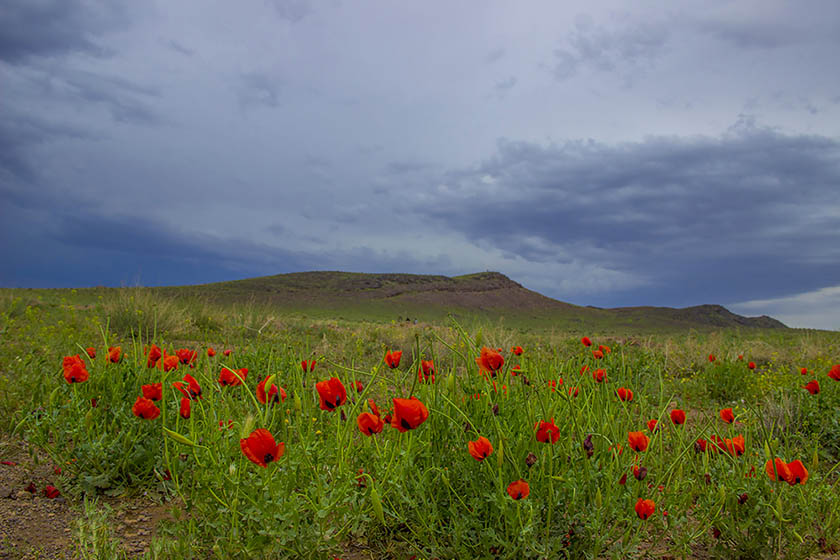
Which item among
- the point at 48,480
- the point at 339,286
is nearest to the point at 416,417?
the point at 48,480

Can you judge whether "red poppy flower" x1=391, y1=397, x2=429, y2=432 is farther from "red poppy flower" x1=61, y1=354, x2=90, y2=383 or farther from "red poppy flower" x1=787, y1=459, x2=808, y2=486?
"red poppy flower" x1=61, y1=354, x2=90, y2=383

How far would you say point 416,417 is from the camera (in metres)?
1.93

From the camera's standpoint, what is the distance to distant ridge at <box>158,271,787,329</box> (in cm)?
4091

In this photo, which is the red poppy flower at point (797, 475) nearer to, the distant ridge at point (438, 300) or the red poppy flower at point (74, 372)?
the red poppy flower at point (74, 372)

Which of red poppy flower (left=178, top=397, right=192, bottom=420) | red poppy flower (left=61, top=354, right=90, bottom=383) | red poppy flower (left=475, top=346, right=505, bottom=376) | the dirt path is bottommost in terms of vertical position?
the dirt path

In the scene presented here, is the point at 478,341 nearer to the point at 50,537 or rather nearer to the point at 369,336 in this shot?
the point at 50,537

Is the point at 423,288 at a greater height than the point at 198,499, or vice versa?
the point at 423,288

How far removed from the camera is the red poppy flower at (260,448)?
1.85 meters

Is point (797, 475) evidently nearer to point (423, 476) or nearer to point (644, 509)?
point (644, 509)

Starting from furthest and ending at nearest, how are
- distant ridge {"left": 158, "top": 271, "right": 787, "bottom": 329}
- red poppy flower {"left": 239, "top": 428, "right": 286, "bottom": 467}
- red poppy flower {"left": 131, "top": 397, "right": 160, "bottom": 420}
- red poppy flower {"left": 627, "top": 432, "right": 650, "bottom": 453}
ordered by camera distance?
distant ridge {"left": 158, "top": 271, "right": 787, "bottom": 329} → red poppy flower {"left": 131, "top": 397, "right": 160, "bottom": 420} → red poppy flower {"left": 627, "top": 432, "right": 650, "bottom": 453} → red poppy flower {"left": 239, "top": 428, "right": 286, "bottom": 467}

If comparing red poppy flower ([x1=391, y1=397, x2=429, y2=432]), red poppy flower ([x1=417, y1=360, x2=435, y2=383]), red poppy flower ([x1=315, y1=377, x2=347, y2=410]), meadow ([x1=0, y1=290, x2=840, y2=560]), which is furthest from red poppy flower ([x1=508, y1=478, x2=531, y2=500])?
red poppy flower ([x1=417, y1=360, x2=435, y2=383])

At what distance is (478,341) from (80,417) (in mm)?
2358

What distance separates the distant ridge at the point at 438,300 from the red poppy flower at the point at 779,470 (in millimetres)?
34848

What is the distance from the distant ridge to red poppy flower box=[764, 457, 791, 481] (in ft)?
114
